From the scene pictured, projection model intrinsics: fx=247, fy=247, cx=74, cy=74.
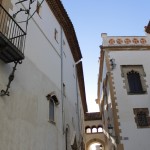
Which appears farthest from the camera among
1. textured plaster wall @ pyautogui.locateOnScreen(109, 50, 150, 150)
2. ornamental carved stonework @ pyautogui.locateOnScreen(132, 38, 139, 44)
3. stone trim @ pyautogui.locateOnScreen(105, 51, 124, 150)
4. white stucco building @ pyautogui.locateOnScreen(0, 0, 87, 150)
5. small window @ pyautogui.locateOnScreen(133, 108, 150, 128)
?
ornamental carved stonework @ pyautogui.locateOnScreen(132, 38, 139, 44)

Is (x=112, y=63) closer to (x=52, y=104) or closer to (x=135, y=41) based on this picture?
(x=135, y=41)

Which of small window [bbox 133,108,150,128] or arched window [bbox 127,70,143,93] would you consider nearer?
small window [bbox 133,108,150,128]

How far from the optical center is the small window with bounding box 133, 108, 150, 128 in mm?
17062

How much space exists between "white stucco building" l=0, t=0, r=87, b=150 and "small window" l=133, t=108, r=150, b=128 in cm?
476

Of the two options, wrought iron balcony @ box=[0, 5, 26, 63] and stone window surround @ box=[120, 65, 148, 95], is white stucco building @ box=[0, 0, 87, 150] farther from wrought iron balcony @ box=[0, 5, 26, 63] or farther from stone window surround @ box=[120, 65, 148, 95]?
stone window surround @ box=[120, 65, 148, 95]

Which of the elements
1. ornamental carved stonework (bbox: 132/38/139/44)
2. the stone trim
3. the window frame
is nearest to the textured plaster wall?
the stone trim

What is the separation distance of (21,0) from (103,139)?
2186 centimetres

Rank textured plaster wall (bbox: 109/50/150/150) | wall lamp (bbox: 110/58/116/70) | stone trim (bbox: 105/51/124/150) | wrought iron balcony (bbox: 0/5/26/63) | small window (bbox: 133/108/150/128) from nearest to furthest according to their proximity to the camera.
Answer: wrought iron balcony (bbox: 0/5/26/63)
textured plaster wall (bbox: 109/50/150/150)
stone trim (bbox: 105/51/124/150)
small window (bbox: 133/108/150/128)
wall lamp (bbox: 110/58/116/70)

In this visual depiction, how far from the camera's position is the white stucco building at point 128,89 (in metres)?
16.6

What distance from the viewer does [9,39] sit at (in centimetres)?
786

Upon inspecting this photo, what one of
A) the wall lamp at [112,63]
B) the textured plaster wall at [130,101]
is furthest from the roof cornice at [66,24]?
the wall lamp at [112,63]

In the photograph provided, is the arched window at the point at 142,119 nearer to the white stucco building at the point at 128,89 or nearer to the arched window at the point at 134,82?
the white stucco building at the point at 128,89

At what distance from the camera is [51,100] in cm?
1218

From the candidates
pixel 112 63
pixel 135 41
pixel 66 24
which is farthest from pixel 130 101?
pixel 66 24
